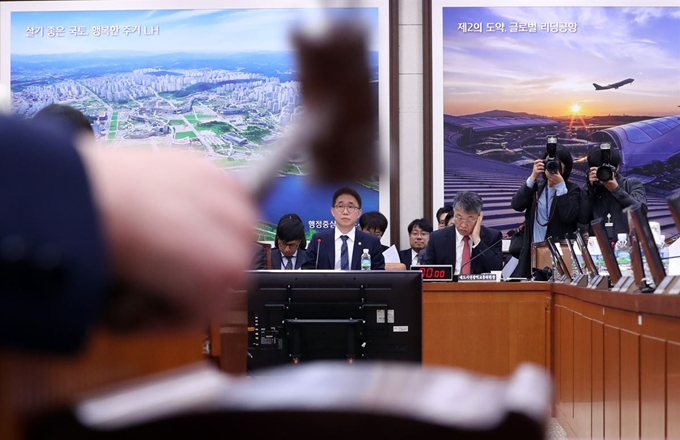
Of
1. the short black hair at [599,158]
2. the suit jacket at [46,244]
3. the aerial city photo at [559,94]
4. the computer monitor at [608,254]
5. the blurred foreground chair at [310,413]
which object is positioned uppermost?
the aerial city photo at [559,94]

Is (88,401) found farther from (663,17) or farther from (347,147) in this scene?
(663,17)

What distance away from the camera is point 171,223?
0.61ft

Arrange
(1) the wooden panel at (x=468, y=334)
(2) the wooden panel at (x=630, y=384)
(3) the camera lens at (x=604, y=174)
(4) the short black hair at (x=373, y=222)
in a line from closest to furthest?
(2) the wooden panel at (x=630, y=384)
(1) the wooden panel at (x=468, y=334)
(3) the camera lens at (x=604, y=174)
(4) the short black hair at (x=373, y=222)

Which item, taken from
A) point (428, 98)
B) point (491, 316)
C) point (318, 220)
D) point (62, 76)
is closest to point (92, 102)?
Result: point (62, 76)

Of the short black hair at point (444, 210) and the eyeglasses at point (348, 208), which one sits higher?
the eyeglasses at point (348, 208)

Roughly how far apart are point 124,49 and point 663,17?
4451 mm

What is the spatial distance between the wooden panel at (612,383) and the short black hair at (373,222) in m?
3.80

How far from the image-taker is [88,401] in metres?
0.21

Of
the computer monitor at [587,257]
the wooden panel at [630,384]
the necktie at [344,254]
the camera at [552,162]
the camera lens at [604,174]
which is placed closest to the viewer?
the wooden panel at [630,384]

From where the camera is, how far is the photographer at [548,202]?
6.06m

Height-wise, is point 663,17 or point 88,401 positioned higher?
point 663,17

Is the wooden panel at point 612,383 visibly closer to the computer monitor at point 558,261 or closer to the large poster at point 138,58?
the computer monitor at point 558,261

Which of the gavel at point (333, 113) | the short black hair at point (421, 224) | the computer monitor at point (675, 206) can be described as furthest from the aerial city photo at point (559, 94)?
the gavel at point (333, 113)

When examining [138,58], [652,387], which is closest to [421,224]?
[138,58]
